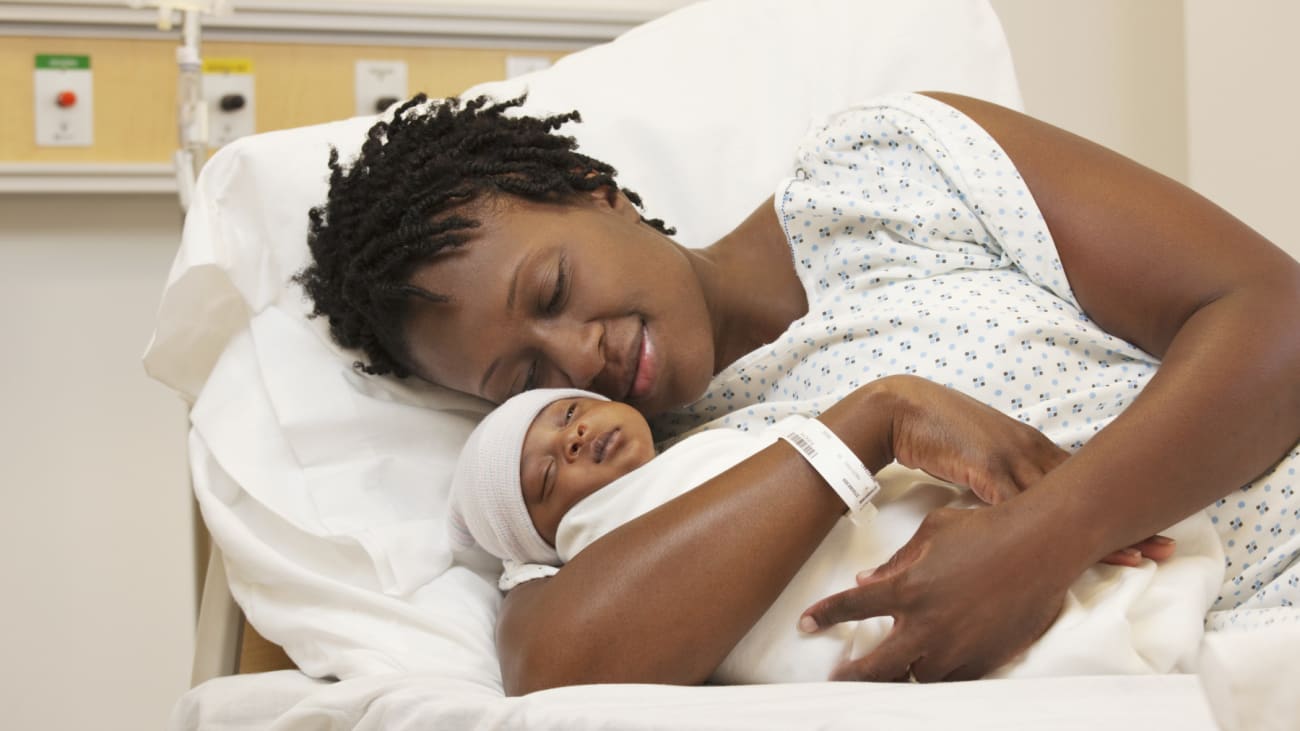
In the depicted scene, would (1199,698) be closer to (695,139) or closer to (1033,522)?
(1033,522)

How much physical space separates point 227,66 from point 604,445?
1537 mm

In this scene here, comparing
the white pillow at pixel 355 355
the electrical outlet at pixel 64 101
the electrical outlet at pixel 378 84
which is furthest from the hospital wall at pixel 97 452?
the white pillow at pixel 355 355

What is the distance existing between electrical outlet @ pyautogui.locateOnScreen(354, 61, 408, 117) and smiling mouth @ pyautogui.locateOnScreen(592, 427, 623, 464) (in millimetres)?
1429

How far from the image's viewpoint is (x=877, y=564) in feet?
3.67

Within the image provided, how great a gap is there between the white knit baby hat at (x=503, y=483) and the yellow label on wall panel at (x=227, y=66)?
1407mm

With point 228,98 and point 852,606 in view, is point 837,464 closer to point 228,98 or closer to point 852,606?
point 852,606

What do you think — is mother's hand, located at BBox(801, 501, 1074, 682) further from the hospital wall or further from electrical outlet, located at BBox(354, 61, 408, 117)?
electrical outlet, located at BBox(354, 61, 408, 117)

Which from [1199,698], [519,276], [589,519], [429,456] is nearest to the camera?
[1199,698]

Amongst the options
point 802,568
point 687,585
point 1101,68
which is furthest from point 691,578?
point 1101,68

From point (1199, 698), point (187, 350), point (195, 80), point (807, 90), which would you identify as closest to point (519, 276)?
point (187, 350)

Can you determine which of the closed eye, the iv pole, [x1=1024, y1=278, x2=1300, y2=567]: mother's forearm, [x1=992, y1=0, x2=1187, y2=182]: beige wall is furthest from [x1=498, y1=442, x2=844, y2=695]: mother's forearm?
[x1=992, y1=0, x2=1187, y2=182]: beige wall

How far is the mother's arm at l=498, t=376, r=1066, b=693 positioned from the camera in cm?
105

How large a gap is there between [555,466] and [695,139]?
69 centimetres

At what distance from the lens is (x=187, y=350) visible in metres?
1.58
